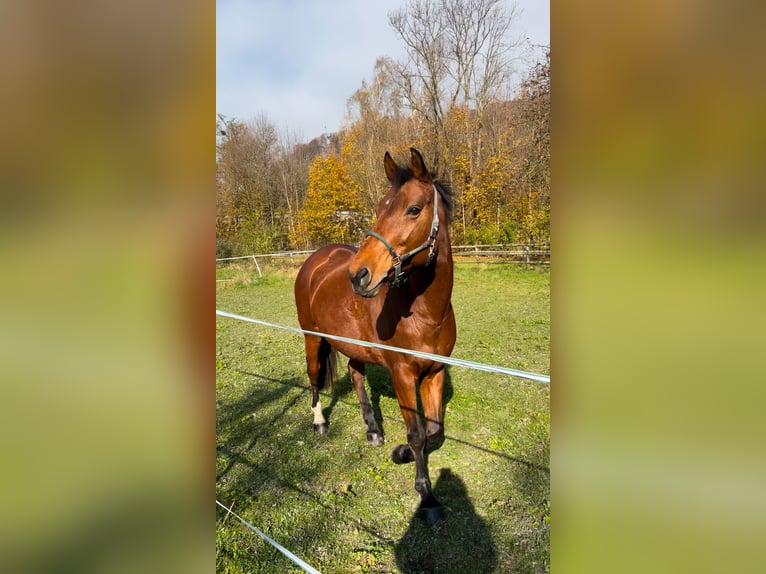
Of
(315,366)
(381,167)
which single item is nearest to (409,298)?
(315,366)

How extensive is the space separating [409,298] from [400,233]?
519 mm

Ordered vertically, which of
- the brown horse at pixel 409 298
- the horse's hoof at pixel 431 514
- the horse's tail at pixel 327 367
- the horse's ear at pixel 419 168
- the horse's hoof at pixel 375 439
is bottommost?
the horse's hoof at pixel 431 514

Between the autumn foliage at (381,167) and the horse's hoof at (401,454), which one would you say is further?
the autumn foliage at (381,167)

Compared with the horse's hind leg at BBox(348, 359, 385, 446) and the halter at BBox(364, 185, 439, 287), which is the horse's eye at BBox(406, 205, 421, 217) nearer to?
the halter at BBox(364, 185, 439, 287)

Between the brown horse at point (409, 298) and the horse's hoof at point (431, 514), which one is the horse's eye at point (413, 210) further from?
the horse's hoof at point (431, 514)

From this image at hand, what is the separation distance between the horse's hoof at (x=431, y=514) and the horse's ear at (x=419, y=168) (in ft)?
7.05

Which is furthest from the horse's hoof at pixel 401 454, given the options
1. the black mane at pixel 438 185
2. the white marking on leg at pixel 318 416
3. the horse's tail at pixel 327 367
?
the black mane at pixel 438 185

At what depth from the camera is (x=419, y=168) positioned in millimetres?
2465

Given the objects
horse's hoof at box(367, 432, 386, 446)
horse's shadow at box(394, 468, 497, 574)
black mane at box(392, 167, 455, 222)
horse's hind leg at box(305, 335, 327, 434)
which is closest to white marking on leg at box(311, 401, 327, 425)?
horse's hind leg at box(305, 335, 327, 434)

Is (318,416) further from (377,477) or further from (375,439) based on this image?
(377,477)

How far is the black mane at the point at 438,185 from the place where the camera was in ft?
8.16
